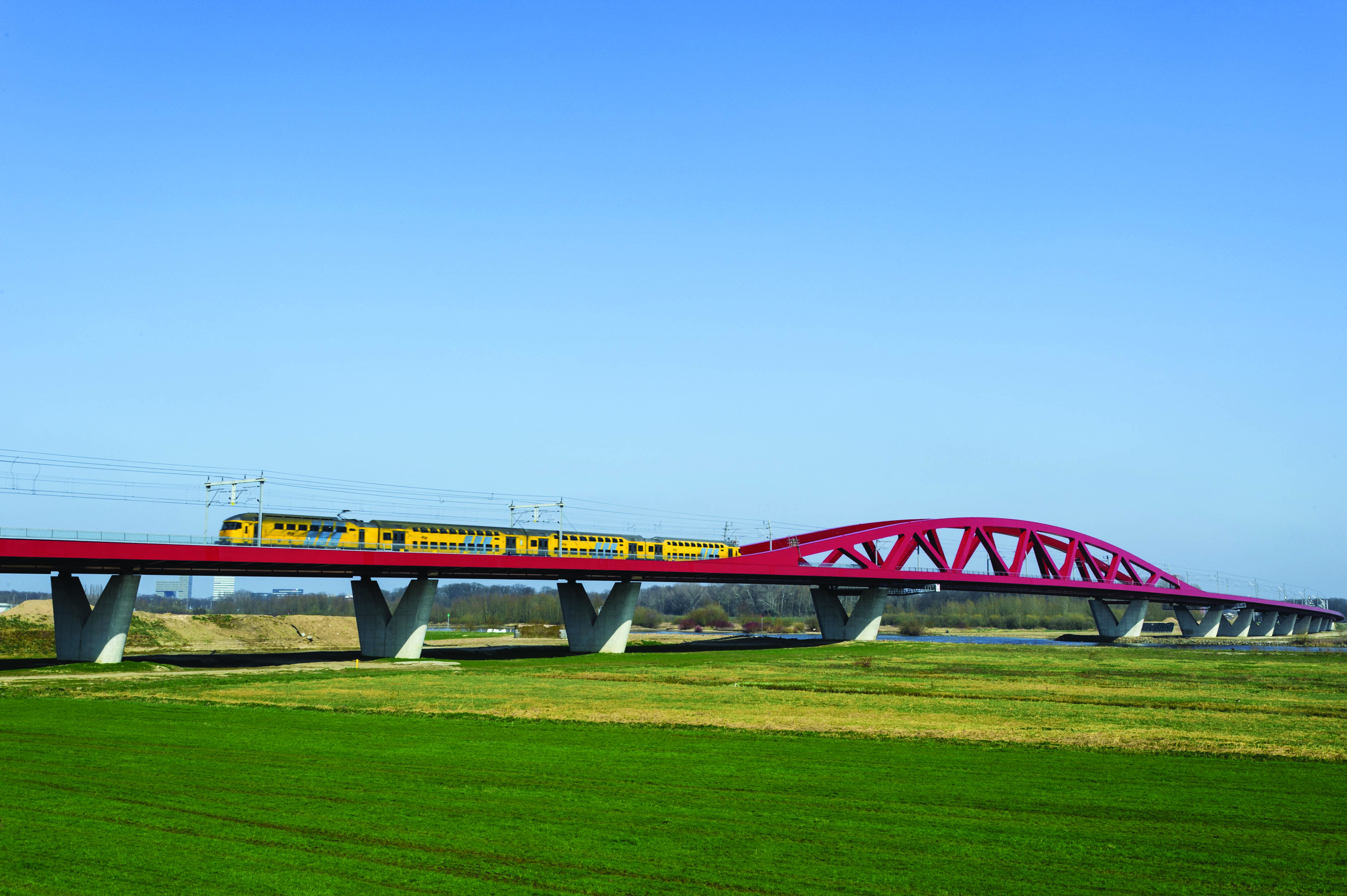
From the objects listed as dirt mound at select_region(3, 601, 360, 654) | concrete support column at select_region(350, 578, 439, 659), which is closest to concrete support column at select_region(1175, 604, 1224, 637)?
dirt mound at select_region(3, 601, 360, 654)

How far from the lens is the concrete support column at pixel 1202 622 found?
17512 cm

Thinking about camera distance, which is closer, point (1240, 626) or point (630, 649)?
point (630, 649)

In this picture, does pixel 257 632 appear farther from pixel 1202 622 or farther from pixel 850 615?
pixel 1202 622

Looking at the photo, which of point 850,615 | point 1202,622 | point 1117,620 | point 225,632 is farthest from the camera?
point 1202,622

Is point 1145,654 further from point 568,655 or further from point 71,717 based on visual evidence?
point 71,717

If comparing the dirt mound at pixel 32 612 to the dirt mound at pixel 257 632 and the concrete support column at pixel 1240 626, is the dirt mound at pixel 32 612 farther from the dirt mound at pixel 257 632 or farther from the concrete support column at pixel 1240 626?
the concrete support column at pixel 1240 626

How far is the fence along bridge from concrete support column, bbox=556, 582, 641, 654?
0.35 feet

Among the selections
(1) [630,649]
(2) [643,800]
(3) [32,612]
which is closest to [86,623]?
(3) [32,612]

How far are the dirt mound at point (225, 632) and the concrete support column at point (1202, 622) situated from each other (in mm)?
133503

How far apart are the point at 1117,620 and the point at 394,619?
387 ft

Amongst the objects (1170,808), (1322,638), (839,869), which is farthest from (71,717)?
(1322,638)

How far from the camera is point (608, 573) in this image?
86.7 m

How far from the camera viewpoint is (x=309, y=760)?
24766 mm

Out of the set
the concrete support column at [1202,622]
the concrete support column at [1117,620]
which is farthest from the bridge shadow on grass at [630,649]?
the concrete support column at [1202,622]
